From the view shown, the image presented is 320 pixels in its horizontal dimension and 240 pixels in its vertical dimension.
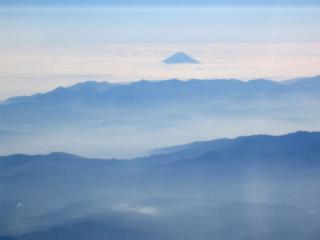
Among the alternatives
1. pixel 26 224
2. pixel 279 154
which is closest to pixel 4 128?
pixel 279 154

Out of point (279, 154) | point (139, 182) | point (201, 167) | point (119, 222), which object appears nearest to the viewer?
point (119, 222)

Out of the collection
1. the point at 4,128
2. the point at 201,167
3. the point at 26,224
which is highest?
the point at 4,128

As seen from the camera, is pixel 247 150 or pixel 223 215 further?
pixel 247 150

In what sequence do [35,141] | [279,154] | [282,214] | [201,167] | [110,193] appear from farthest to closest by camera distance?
[35,141], [279,154], [201,167], [110,193], [282,214]

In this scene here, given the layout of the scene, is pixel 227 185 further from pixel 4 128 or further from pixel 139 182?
pixel 4 128

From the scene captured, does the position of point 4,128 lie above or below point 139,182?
above

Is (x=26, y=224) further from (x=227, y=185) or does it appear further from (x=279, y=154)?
(x=279, y=154)
